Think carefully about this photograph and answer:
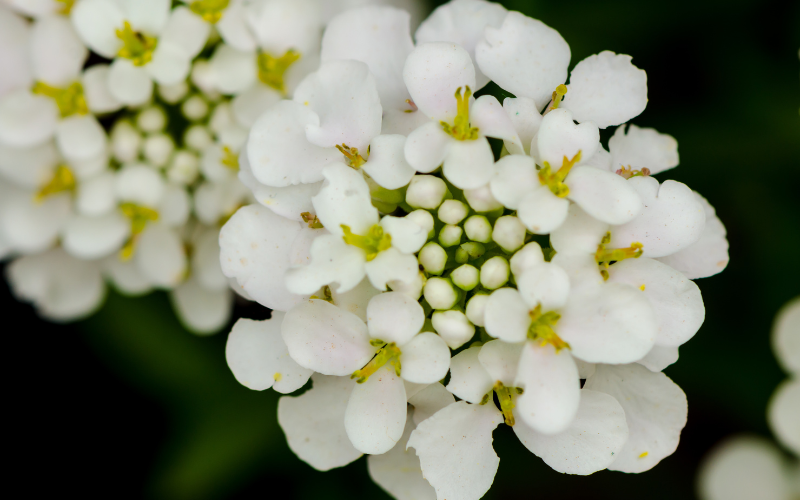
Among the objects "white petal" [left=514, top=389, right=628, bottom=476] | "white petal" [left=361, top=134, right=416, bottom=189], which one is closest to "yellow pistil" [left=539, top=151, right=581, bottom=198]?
"white petal" [left=361, top=134, right=416, bottom=189]

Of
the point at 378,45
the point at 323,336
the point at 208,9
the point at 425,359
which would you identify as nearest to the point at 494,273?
the point at 425,359

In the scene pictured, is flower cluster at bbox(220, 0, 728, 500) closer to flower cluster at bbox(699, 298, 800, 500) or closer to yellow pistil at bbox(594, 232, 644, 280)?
yellow pistil at bbox(594, 232, 644, 280)

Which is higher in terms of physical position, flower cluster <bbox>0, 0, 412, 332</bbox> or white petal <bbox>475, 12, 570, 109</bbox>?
white petal <bbox>475, 12, 570, 109</bbox>

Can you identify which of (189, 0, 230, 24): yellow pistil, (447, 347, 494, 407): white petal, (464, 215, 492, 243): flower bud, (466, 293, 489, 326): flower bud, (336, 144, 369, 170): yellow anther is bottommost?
(447, 347, 494, 407): white petal

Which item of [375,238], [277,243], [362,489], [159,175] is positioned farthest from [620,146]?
[362,489]

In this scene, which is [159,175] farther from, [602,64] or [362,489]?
[362,489]

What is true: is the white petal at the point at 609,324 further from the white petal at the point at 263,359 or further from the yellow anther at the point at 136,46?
the yellow anther at the point at 136,46
